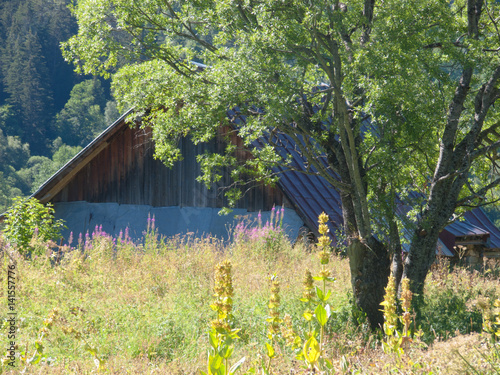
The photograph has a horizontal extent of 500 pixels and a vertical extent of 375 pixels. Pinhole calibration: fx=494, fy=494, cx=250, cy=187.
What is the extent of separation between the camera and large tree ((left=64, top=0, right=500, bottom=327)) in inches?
265

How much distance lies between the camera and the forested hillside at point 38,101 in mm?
59906

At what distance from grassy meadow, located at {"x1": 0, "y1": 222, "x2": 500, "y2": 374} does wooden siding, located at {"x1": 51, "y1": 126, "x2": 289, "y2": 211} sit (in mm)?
4729

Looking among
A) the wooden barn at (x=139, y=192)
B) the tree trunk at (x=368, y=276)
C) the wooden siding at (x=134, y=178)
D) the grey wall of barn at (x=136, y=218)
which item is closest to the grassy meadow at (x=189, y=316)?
the tree trunk at (x=368, y=276)

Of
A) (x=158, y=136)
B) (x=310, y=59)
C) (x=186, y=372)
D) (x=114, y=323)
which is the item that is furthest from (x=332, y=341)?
(x=158, y=136)

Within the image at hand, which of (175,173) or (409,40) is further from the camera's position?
(175,173)

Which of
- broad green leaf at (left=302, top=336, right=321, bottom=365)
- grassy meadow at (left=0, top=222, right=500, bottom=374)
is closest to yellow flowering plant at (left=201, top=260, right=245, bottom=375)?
broad green leaf at (left=302, top=336, right=321, bottom=365)

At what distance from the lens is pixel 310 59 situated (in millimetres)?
7320

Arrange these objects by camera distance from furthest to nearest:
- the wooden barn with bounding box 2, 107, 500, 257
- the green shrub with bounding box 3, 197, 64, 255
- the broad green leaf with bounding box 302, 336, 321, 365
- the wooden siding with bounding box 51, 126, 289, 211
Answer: the wooden siding with bounding box 51, 126, 289, 211 < the wooden barn with bounding box 2, 107, 500, 257 < the green shrub with bounding box 3, 197, 64, 255 < the broad green leaf with bounding box 302, 336, 321, 365

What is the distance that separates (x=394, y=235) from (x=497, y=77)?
2.90m

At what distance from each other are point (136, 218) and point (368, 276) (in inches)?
368

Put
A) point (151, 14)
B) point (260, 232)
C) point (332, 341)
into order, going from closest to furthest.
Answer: point (332, 341) < point (151, 14) < point (260, 232)

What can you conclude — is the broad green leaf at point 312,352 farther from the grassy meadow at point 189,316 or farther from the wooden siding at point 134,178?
the wooden siding at point 134,178

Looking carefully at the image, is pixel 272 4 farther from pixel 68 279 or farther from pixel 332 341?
pixel 68 279

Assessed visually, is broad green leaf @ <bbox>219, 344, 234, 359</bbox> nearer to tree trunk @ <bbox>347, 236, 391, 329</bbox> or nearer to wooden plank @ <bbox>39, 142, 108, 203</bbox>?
tree trunk @ <bbox>347, 236, 391, 329</bbox>
